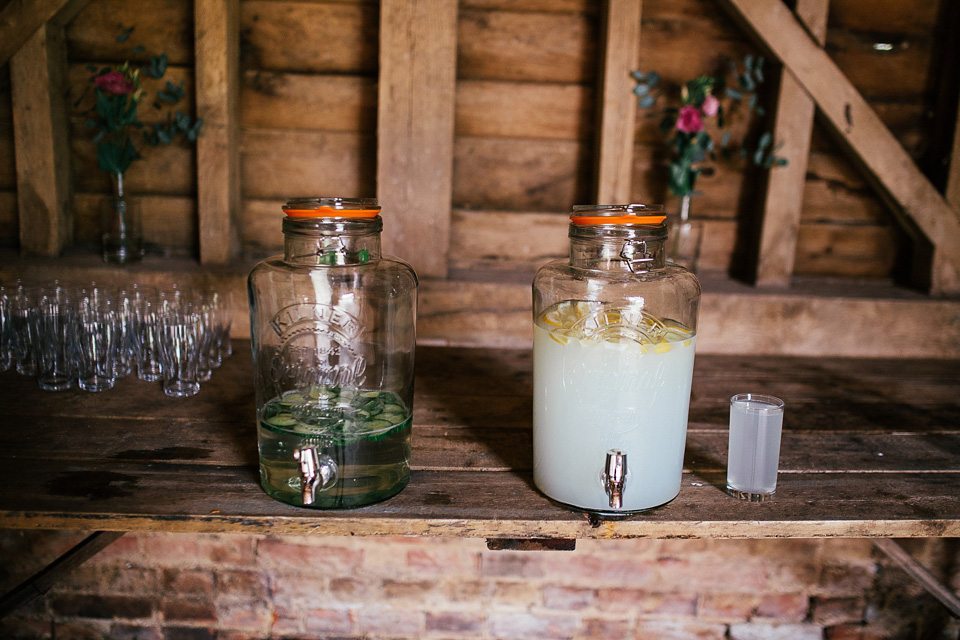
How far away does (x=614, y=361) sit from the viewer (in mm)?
1023

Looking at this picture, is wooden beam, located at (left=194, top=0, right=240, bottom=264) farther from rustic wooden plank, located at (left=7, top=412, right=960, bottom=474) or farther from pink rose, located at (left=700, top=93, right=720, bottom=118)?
pink rose, located at (left=700, top=93, right=720, bottom=118)

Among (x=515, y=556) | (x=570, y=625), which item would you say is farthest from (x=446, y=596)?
(x=570, y=625)

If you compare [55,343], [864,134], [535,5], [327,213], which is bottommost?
[55,343]

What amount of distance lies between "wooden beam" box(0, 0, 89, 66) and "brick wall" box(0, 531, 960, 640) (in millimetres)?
1291

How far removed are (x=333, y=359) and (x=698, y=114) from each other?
4.32 ft

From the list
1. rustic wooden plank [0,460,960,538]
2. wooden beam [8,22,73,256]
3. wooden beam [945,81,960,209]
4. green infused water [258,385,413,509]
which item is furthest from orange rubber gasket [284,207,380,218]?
wooden beam [945,81,960,209]

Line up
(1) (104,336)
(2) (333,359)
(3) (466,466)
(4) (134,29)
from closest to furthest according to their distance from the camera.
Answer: (2) (333,359) → (3) (466,466) → (1) (104,336) → (4) (134,29)

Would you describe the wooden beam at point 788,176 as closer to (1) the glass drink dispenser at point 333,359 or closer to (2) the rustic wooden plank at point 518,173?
(2) the rustic wooden plank at point 518,173

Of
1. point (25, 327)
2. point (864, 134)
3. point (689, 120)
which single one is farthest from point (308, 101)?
point (864, 134)

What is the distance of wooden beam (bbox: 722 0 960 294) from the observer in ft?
6.50

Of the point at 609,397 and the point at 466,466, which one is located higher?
the point at 609,397

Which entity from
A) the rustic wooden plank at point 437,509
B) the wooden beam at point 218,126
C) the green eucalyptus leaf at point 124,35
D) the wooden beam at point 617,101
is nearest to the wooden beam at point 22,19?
the green eucalyptus leaf at point 124,35

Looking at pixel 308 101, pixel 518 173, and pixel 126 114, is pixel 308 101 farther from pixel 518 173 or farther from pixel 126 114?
pixel 518 173

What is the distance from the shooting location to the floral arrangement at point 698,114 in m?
1.99
